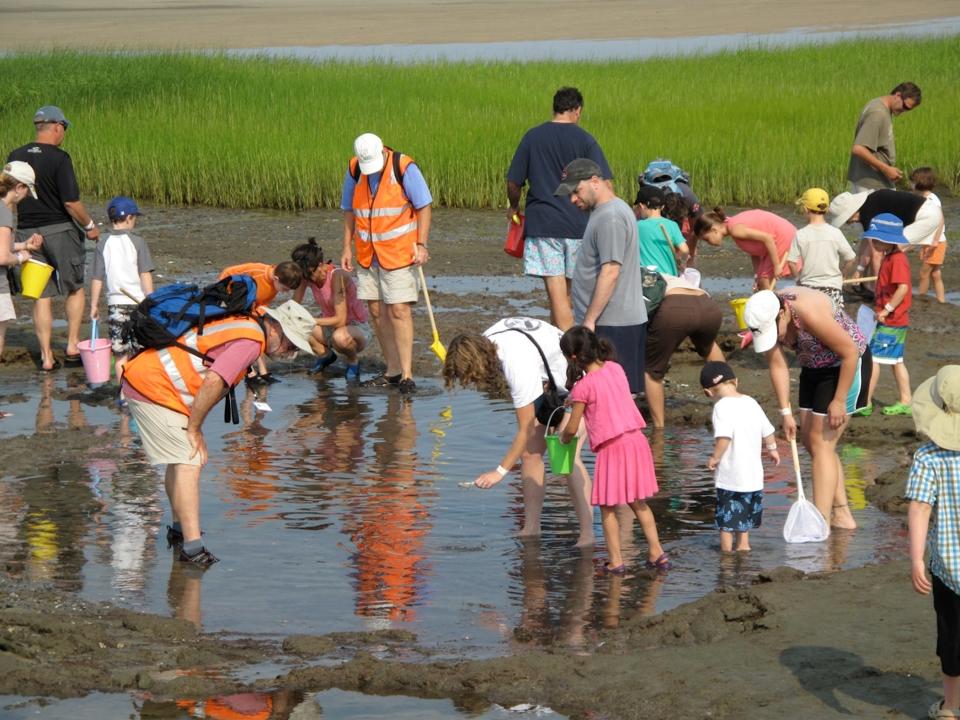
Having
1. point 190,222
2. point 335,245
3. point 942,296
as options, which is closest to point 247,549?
point 942,296

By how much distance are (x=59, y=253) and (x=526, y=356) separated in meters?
5.52

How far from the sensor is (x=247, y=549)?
25.5ft

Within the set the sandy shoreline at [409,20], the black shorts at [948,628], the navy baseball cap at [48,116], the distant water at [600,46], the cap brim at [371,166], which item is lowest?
the black shorts at [948,628]

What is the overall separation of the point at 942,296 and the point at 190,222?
8895mm

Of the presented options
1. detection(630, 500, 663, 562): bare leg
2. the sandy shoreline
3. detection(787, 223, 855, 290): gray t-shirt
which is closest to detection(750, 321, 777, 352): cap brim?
detection(630, 500, 663, 562): bare leg

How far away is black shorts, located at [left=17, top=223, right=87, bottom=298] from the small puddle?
20.6 ft

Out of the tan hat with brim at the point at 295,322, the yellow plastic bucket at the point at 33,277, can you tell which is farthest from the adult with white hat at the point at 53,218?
the tan hat with brim at the point at 295,322

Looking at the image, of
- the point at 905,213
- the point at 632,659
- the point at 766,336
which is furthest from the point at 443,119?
the point at 632,659

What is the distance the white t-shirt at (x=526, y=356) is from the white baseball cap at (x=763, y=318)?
0.89 m

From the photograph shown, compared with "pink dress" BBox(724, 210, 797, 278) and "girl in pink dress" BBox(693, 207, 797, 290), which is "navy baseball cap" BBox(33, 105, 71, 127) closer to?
"girl in pink dress" BBox(693, 207, 797, 290)

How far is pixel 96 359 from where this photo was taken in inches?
435

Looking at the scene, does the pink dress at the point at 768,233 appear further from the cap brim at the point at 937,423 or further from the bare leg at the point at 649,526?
the cap brim at the point at 937,423

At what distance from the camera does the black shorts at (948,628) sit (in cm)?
527

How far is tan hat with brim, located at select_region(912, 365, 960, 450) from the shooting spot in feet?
17.0
